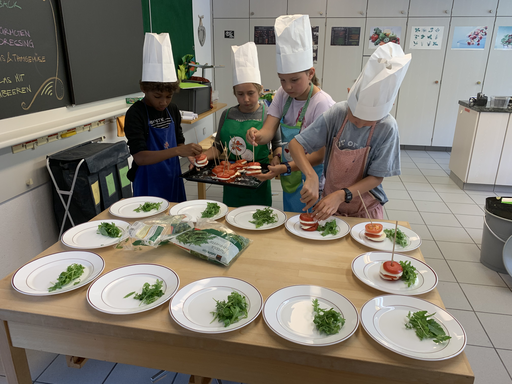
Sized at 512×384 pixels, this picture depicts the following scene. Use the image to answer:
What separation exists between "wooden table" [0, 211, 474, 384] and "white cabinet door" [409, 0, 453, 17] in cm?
590

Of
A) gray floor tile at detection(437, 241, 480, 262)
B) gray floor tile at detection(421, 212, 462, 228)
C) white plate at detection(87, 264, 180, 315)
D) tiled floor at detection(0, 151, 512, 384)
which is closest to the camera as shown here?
white plate at detection(87, 264, 180, 315)

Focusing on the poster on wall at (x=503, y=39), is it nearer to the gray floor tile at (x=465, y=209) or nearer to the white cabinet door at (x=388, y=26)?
the white cabinet door at (x=388, y=26)

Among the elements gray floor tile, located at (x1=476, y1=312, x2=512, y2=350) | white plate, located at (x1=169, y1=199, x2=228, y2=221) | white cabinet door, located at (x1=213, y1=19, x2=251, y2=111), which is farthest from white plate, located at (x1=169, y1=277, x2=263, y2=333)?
white cabinet door, located at (x1=213, y1=19, x2=251, y2=111)

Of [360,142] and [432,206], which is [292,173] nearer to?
[360,142]

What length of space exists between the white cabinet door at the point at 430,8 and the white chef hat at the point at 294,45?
195 inches

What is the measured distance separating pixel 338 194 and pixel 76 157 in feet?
5.77

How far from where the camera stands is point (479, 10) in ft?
18.5

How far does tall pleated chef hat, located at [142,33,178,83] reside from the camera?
2150 millimetres

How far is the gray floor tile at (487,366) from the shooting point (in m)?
1.87

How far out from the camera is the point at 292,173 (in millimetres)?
2172

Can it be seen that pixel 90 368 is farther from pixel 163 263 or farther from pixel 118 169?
pixel 118 169

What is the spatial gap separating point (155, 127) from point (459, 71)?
5.70m

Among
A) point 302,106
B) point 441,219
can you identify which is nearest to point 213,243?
point 302,106

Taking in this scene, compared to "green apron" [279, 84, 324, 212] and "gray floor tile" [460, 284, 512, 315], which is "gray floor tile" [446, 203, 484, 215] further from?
"green apron" [279, 84, 324, 212]
